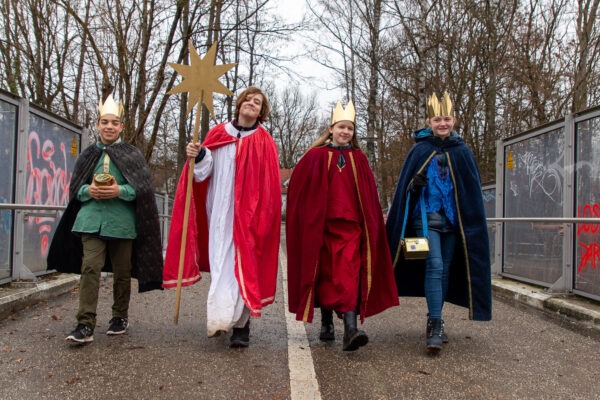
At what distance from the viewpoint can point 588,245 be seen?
20.9ft

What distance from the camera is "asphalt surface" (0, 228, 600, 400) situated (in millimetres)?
3273

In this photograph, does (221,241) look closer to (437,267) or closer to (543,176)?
(437,267)

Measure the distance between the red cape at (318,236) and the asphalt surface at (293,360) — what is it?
348 mm

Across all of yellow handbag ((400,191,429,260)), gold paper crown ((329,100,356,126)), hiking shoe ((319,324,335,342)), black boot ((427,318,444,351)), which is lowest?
hiking shoe ((319,324,335,342))

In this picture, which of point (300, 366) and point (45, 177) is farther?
point (45, 177)

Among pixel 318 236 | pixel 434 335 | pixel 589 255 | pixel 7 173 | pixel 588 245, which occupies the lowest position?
pixel 434 335

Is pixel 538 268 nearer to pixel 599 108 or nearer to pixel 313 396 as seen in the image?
pixel 599 108

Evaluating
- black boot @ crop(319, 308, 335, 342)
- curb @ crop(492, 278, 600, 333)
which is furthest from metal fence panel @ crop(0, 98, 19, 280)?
curb @ crop(492, 278, 600, 333)

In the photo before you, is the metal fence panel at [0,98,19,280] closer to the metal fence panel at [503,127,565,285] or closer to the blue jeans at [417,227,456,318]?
the blue jeans at [417,227,456,318]

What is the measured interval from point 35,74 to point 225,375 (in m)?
16.6

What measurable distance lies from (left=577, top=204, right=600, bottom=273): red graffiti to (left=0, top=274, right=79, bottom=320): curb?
5.97 m

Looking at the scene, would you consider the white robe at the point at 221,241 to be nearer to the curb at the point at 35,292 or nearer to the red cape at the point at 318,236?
the red cape at the point at 318,236

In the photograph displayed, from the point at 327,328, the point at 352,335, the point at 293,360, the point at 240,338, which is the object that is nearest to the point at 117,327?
the point at 240,338

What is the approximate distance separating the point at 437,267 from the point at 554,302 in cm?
244
